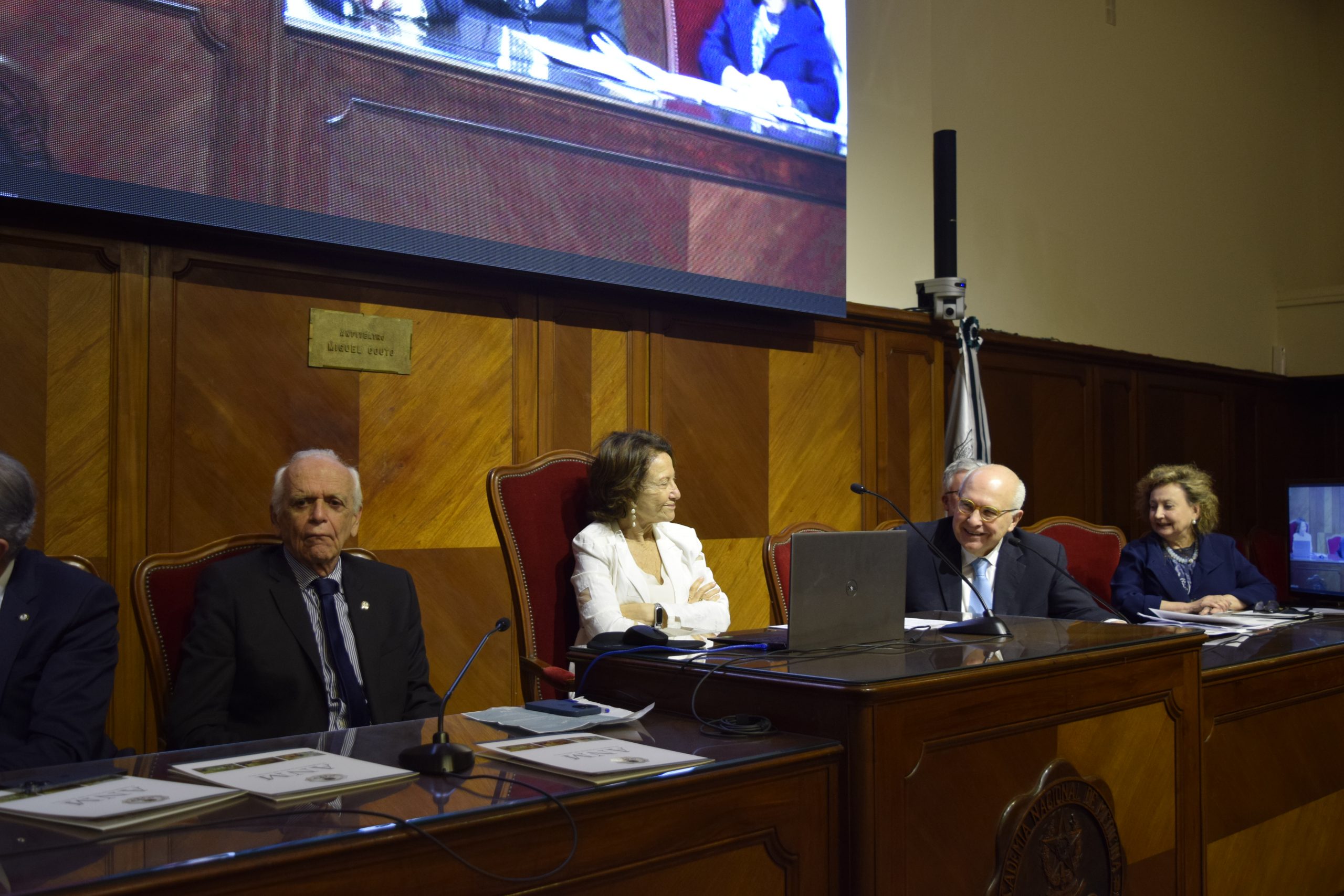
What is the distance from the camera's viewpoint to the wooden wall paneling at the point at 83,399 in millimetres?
3115

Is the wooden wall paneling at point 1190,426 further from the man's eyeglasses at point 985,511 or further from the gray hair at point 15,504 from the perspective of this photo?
the gray hair at point 15,504

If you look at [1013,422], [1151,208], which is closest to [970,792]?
[1013,422]

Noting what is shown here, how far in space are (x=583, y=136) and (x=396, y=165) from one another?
74 centimetres

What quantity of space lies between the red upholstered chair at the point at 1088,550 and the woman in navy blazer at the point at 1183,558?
3 cm

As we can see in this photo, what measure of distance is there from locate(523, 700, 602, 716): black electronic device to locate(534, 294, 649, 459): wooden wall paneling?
234cm

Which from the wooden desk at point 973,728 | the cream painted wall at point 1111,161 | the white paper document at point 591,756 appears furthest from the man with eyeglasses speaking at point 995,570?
the cream painted wall at point 1111,161

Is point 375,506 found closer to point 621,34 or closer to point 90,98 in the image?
point 90,98

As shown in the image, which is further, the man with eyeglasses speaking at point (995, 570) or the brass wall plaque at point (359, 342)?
the brass wall plaque at point (359, 342)

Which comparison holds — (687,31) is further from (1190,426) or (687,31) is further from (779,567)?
(1190,426)

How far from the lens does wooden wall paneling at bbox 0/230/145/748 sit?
3.12 m

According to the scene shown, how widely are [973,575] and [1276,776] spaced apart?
2.72 feet

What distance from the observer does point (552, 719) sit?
1.76 metres

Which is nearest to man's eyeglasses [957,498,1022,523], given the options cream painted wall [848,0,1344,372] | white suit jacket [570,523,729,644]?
white suit jacket [570,523,729,644]

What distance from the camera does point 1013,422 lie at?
6262mm
